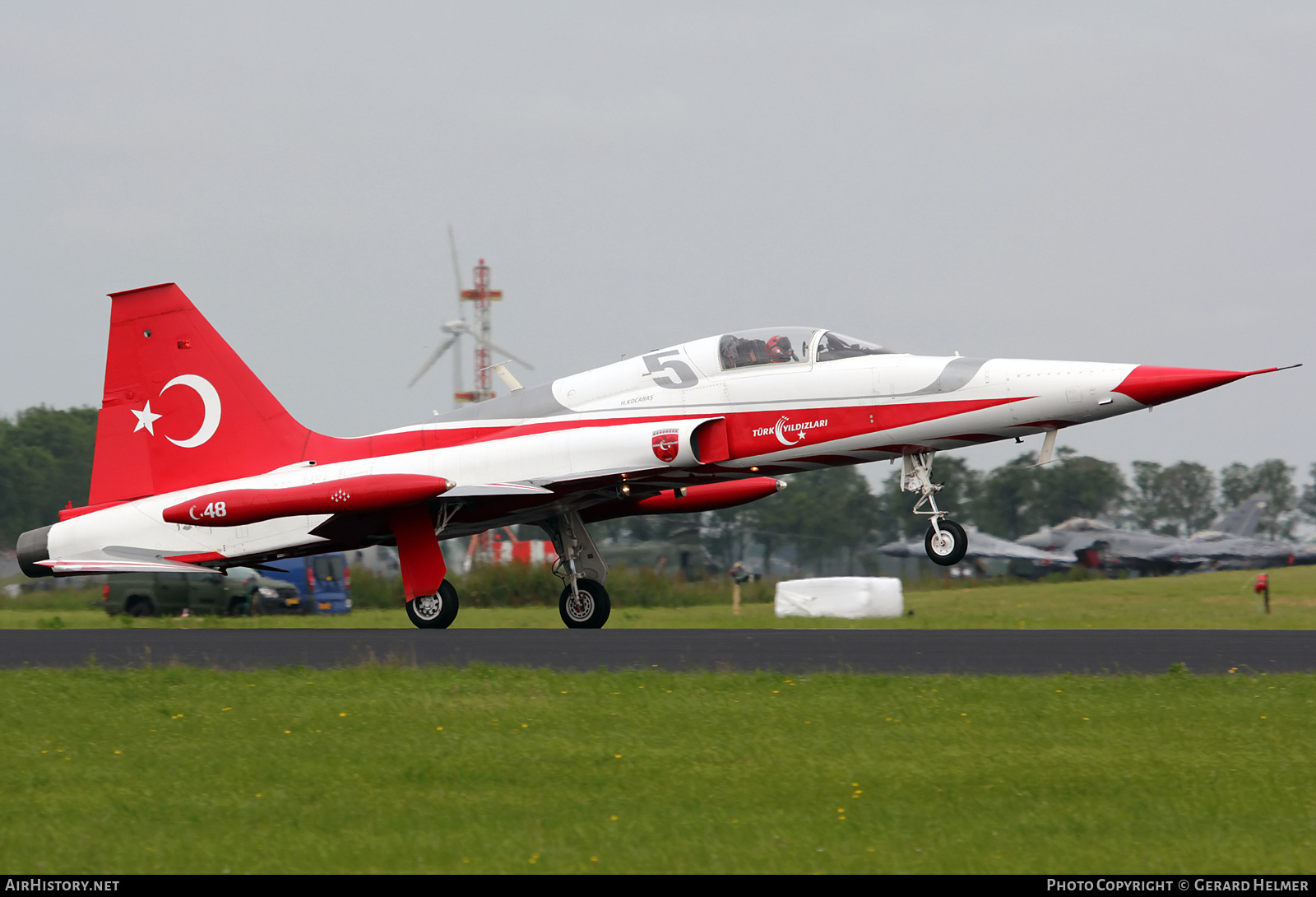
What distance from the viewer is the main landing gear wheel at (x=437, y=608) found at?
18.9 meters

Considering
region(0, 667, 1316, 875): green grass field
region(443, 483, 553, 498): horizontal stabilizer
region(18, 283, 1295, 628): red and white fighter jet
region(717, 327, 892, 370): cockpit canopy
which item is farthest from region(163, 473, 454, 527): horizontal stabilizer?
region(0, 667, 1316, 875): green grass field

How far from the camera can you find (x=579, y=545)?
756 inches

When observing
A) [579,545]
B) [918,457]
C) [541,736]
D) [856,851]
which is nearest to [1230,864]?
[856,851]

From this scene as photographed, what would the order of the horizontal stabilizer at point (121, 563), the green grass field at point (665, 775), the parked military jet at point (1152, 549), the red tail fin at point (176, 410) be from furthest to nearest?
1. the parked military jet at point (1152, 549)
2. the red tail fin at point (176, 410)
3. the horizontal stabilizer at point (121, 563)
4. the green grass field at point (665, 775)

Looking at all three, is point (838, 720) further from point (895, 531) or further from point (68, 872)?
point (895, 531)

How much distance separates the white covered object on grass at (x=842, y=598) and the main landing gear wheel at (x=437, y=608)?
7518 mm

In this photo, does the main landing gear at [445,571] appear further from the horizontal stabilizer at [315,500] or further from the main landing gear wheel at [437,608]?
the horizontal stabilizer at [315,500]

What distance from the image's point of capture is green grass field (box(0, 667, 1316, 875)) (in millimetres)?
6008

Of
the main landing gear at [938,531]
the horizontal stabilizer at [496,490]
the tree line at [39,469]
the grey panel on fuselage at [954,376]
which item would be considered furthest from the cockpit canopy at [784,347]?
the tree line at [39,469]

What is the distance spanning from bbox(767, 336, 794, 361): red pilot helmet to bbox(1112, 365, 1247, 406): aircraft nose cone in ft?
13.0

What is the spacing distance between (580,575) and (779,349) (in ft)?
15.3

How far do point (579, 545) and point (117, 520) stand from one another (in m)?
6.62

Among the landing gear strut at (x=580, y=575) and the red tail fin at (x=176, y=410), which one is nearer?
the landing gear strut at (x=580, y=575)

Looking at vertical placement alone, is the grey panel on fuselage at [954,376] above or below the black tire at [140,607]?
above
